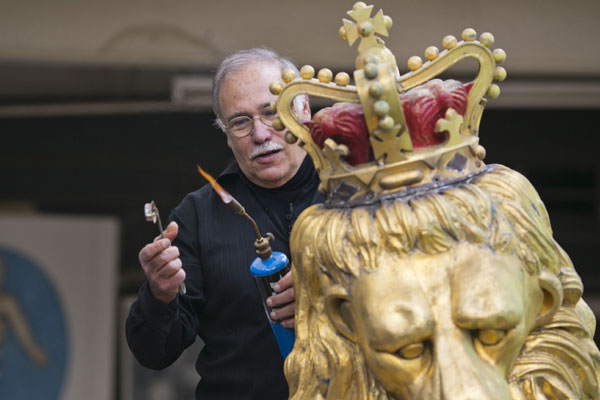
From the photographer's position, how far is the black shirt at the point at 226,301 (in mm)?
2143

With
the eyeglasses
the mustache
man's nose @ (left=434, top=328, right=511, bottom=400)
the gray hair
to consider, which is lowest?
man's nose @ (left=434, top=328, right=511, bottom=400)

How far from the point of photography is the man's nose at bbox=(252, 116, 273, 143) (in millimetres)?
2160

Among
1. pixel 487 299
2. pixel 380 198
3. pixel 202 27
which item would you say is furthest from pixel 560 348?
pixel 202 27

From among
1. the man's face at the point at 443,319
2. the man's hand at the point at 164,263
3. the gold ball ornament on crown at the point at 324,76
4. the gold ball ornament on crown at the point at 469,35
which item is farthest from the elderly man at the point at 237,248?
the man's face at the point at 443,319

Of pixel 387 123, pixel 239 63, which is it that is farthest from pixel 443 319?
pixel 239 63

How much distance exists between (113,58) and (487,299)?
322 cm

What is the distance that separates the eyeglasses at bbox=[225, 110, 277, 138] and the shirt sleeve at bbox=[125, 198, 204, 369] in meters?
0.23

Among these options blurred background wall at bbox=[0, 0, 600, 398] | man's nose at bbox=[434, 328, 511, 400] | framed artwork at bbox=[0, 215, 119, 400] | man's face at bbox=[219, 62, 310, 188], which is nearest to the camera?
man's nose at bbox=[434, 328, 511, 400]

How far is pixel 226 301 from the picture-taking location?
2.20m

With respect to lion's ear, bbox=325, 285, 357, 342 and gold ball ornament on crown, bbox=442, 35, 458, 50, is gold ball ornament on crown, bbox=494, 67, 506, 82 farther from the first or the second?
lion's ear, bbox=325, 285, 357, 342

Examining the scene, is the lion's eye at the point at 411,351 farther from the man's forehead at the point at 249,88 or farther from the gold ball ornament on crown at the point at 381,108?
the man's forehead at the point at 249,88

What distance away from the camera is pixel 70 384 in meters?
4.98

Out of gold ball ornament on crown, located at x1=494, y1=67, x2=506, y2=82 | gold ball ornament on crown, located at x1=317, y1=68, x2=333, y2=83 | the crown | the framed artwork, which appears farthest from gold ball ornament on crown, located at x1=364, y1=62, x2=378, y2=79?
the framed artwork

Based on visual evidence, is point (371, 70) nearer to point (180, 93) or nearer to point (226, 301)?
point (226, 301)
